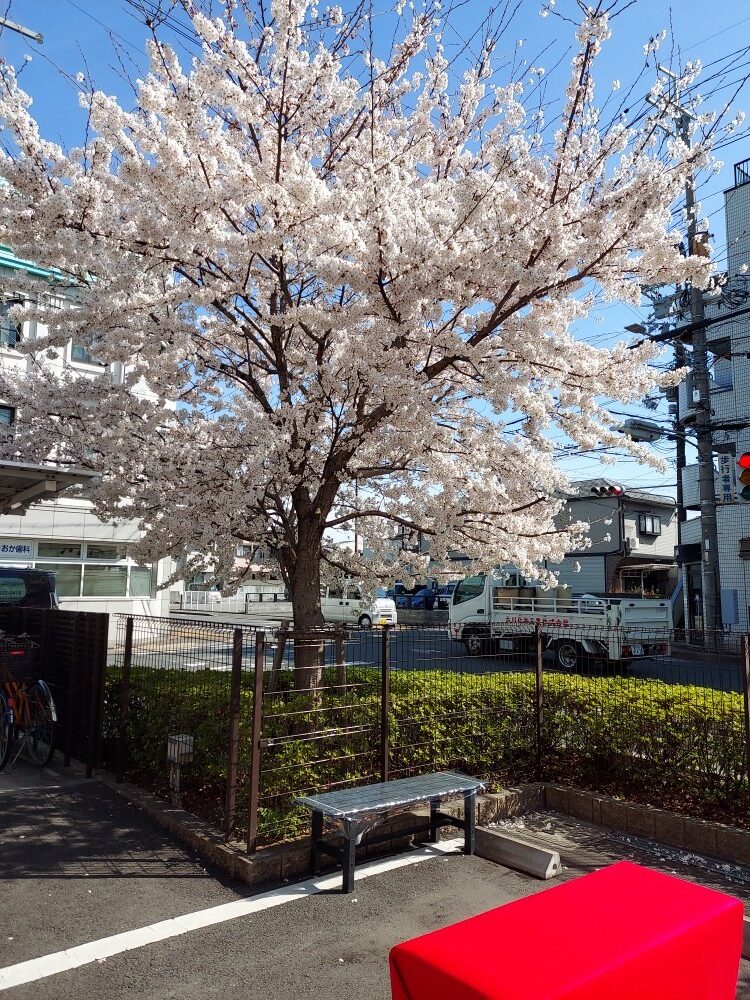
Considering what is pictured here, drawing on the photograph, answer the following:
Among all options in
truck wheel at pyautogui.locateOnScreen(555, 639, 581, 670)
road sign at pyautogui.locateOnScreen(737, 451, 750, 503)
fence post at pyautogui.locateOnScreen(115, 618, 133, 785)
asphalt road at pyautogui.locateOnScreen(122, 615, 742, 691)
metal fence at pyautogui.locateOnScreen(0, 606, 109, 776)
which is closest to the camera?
asphalt road at pyautogui.locateOnScreen(122, 615, 742, 691)

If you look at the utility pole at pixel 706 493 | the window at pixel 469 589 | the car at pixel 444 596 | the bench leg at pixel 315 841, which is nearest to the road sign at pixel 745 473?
the bench leg at pixel 315 841

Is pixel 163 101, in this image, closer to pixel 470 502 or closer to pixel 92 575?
pixel 470 502

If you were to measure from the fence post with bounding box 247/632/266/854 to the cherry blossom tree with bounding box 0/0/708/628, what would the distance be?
2260 mm

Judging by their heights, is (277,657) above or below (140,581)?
below

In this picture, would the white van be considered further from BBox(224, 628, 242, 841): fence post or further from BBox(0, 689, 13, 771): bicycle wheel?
BBox(224, 628, 242, 841): fence post

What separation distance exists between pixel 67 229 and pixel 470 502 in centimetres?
513

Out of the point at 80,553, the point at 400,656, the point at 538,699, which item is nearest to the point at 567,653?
the point at 538,699

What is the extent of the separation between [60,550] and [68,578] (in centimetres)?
106

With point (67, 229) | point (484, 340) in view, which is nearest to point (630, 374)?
point (484, 340)

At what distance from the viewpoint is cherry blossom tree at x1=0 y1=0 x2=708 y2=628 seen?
6680 mm

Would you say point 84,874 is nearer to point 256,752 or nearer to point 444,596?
point 256,752

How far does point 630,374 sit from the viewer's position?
7758 mm

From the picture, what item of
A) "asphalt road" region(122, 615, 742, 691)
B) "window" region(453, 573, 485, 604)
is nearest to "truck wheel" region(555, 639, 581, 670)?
"window" region(453, 573, 485, 604)

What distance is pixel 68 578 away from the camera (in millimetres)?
25844
